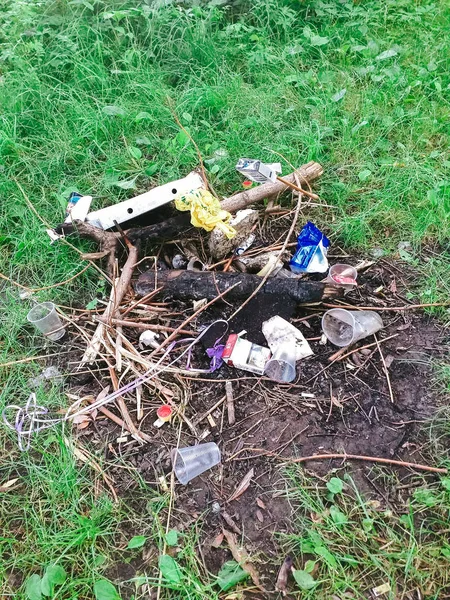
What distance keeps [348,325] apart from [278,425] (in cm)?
56

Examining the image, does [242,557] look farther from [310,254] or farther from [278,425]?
[310,254]

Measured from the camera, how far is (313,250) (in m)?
2.20

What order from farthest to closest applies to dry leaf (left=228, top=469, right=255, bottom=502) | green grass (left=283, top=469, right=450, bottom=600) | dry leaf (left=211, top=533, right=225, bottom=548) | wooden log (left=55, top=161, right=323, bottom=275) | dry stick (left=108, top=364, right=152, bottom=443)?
wooden log (left=55, top=161, right=323, bottom=275) < dry stick (left=108, top=364, right=152, bottom=443) < dry leaf (left=228, top=469, right=255, bottom=502) < dry leaf (left=211, top=533, right=225, bottom=548) < green grass (left=283, top=469, right=450, bottom=600)

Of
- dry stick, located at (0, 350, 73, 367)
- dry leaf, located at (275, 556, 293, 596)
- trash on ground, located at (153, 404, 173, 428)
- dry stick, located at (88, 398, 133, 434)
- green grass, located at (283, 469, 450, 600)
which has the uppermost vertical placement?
dry stick, located at (0, 350, 73, 367)

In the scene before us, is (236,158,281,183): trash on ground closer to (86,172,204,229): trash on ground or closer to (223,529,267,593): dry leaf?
(86,172,204,229): trash on ground

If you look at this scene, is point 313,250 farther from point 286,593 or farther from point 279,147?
point 286,593

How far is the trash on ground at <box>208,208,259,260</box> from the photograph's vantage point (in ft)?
7.30

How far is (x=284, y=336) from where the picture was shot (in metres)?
1.99

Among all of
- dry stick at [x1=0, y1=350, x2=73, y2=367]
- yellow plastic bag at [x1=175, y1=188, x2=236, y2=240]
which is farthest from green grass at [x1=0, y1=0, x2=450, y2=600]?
yellow plastic bag at [x1=175, y1=188, x2=236, y2=240]

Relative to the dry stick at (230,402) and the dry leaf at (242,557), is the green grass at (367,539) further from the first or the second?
the dry stick at (230,402)

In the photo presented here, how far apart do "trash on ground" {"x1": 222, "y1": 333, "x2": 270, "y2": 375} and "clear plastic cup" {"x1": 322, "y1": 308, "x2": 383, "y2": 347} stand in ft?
0.99

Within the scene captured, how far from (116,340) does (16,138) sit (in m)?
1.65

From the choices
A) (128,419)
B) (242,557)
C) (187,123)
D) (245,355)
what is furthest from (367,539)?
(187,123)

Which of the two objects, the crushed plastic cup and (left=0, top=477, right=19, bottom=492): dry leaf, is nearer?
(left=0, top=477, right=19, bottom=492): dry leaf
